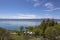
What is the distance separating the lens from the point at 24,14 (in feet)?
25.4

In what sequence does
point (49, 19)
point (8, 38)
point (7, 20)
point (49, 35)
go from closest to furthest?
point (8, 38), point (49, 35), point (7, 20), point (49, 19)

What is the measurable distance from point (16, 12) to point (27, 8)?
61cm

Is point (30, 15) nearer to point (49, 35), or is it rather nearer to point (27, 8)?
point (27, 8)

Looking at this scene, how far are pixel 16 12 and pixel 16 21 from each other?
1.51 ft

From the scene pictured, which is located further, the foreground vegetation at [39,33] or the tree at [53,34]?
the tree at [53,34]

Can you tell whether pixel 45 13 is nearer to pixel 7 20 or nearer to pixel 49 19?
pixel 49 19

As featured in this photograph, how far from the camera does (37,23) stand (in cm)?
836

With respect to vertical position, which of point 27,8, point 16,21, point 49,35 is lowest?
point 49,35

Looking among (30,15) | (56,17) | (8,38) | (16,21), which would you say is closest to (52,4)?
(56,17)

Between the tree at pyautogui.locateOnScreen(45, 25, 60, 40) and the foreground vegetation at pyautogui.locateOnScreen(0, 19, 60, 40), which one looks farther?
the tree at pyautogui.locateOnScreen(45, 25, 60, 40)

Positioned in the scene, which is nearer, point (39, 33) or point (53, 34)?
point (53, 34)

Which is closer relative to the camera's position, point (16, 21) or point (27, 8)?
point (16, 21)

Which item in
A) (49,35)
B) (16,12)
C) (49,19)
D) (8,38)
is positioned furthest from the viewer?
(49,19)

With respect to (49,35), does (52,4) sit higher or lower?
higher
